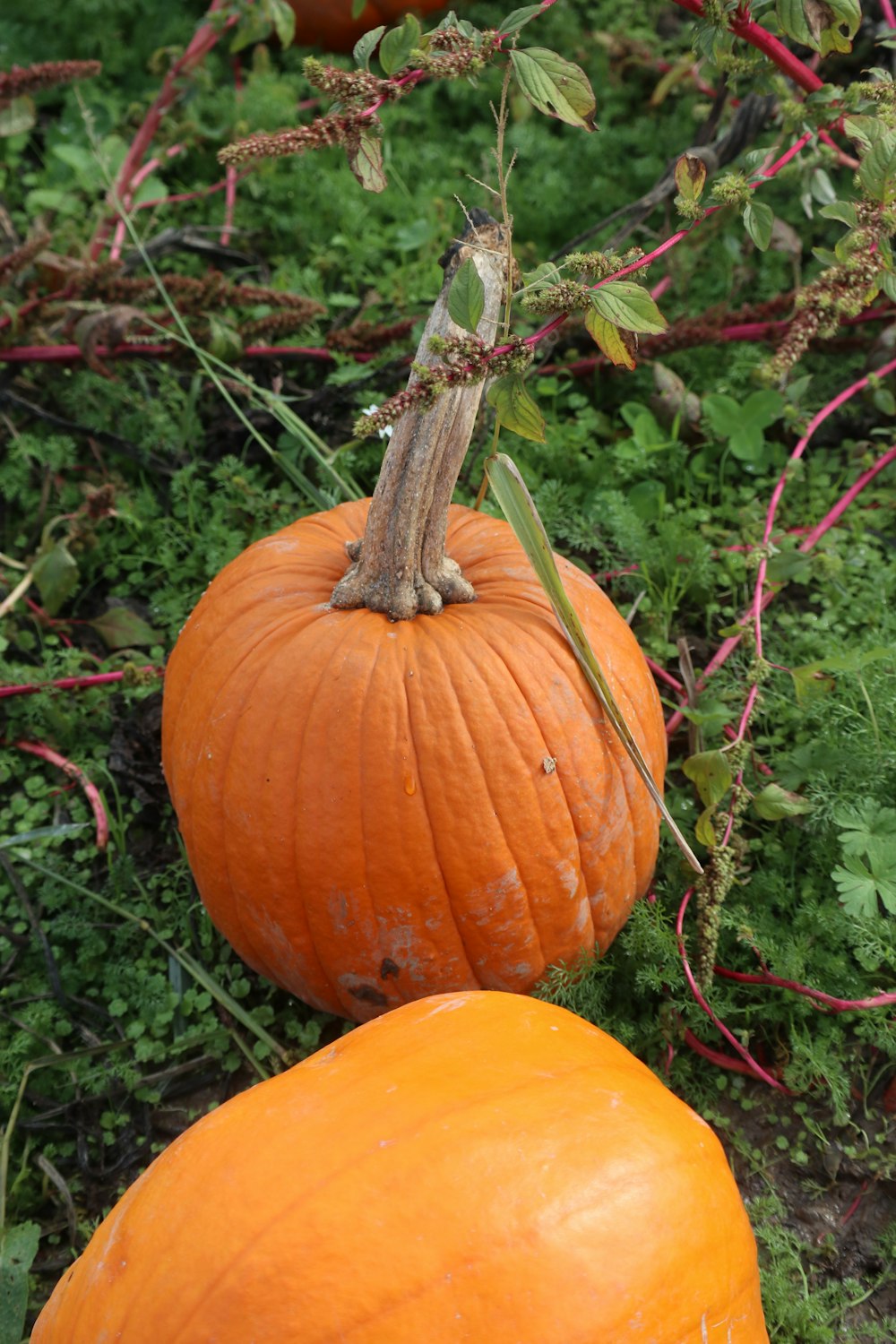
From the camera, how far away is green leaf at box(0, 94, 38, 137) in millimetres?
3152

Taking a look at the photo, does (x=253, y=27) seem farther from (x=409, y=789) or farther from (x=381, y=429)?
(x=409, y=789)

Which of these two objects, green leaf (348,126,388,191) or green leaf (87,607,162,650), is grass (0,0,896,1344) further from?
green leaf (348,126,388,191)

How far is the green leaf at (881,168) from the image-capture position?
178cm

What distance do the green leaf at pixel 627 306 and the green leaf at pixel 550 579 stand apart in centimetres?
29

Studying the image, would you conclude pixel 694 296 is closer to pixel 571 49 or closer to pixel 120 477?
pixel 571 49

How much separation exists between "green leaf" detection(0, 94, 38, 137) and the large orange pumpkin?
6.61 ft

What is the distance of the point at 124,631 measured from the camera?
2.73 meters

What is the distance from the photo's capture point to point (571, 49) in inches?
156

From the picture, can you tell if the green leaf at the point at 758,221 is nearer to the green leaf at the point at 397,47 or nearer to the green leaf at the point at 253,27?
the green leaf at the point at 397,47

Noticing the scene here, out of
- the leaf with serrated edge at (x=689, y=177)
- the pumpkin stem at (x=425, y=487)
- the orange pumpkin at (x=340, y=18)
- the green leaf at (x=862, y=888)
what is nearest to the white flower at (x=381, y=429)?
the pumpkin stem at (x=425, y=487)

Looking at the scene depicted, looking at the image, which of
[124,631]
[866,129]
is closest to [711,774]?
[866,129]

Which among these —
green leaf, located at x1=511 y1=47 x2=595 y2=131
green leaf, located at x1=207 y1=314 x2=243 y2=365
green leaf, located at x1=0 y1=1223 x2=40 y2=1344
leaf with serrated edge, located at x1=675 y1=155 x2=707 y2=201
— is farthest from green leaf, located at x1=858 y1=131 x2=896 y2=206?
green leaf, located at x1=0 y1=1223 x2=40 y2=1344

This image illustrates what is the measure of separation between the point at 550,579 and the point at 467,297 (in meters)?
0.45

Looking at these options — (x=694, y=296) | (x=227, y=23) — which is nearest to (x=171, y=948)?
(x=694, y=296)
